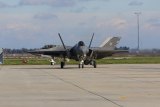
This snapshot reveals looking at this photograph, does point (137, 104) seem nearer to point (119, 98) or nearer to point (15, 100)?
point (119, 98)

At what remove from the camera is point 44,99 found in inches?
578

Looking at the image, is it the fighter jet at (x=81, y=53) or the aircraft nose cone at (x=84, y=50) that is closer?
the aircraft nose cone at (x=84, y=50)

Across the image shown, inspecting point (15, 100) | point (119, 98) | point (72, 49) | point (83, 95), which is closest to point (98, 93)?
point (83, 95)

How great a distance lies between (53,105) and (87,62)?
3706cm

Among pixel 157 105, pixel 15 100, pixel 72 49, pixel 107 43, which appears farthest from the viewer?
pixel 107 43

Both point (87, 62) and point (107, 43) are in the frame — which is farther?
point (107, 43)

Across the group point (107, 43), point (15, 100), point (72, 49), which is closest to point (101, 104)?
point (15, 100)

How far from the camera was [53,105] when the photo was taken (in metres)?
13.1

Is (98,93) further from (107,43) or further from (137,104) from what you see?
(107,43)

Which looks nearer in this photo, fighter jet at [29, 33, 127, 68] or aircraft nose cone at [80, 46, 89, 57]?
Result: aircraft nose cone at [80, 46, 89, 57]

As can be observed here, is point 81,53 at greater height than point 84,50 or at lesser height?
lesser

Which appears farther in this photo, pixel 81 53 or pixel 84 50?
pixel 84 50

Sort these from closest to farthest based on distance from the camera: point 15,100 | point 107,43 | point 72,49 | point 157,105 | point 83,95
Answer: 1. point 157,105
2. point 15,100
3. point 83,95
4. point 72,49
5. point 107,43

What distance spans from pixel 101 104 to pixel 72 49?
3545cm
